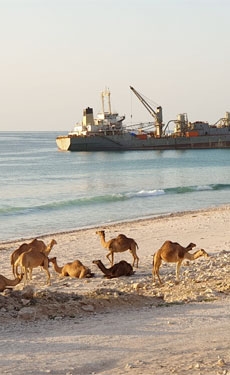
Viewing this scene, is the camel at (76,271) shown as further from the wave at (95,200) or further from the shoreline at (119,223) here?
the wave at (95,200)

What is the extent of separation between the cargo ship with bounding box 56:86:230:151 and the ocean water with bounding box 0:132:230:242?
1103 centimetres

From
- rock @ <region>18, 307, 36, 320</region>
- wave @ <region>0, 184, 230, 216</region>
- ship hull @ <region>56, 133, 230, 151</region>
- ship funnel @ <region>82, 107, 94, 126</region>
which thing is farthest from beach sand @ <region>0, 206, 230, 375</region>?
ship funnel @ <region>82, 107, 94, 126</region>

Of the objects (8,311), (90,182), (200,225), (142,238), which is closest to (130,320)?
(8,311)

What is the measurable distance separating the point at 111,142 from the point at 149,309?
86.6m

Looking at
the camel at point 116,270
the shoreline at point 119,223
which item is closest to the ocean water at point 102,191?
the shoreline at point 119,223

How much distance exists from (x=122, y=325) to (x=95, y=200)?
2824 centimetres

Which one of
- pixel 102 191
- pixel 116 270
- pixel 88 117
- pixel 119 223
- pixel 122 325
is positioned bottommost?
pixel 102 191

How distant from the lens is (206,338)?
780 cm

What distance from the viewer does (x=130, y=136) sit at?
326 ft

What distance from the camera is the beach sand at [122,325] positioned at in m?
6.96

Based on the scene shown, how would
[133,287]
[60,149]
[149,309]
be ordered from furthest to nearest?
[60,149] < [133,287] < [149,309]

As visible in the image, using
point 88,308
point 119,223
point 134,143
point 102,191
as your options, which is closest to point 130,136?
point 134,143

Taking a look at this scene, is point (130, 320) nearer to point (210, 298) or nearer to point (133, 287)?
point (210, 298)

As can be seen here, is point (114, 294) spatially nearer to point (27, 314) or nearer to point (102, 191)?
point (27, 314)
